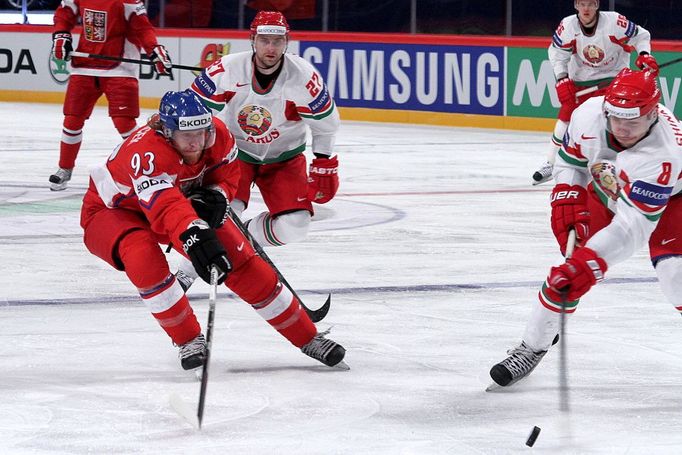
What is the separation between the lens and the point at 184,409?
387cm

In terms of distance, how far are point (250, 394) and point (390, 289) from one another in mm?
1812

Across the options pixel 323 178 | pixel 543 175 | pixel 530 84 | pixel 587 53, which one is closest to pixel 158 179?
pixel 323 178

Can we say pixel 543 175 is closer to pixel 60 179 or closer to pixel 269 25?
pixel 60 179

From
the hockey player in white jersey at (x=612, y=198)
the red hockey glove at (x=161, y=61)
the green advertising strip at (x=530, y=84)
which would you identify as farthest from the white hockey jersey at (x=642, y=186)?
the green advertising strip at (x=530, y=84)

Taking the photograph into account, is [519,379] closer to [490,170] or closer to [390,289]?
[390,289]

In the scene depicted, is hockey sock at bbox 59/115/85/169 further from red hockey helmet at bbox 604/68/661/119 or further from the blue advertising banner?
red hockey helmet at bbox 604/68/661/119

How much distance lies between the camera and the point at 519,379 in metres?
4.34

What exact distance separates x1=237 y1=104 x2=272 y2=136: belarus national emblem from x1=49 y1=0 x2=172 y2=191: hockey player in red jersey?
361cm

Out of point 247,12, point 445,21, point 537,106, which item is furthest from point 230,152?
point 247,12

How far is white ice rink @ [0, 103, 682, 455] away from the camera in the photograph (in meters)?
3.76

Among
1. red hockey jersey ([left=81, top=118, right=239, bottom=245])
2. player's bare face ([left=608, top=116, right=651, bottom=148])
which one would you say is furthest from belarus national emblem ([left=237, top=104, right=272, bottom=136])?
player's bare face ([left=608, top=116, right=651, bottom=148])

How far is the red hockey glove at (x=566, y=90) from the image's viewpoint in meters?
9.61

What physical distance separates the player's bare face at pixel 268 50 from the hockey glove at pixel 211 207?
1190 millimetres

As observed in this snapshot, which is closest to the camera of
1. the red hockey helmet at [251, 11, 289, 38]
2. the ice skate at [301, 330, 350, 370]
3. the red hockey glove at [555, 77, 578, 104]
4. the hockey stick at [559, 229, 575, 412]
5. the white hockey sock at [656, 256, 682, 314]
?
the hockey stick at [559, 229, 575, 412]
